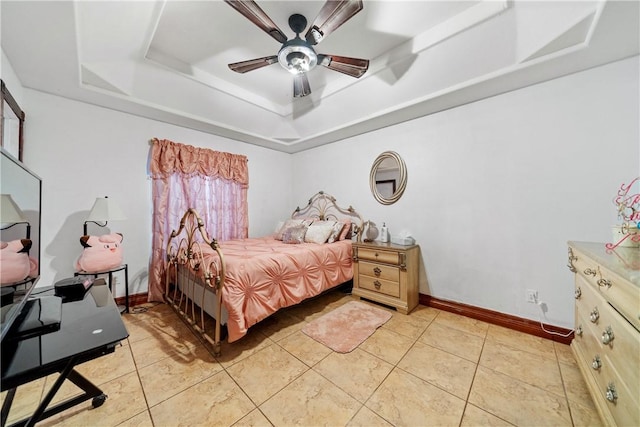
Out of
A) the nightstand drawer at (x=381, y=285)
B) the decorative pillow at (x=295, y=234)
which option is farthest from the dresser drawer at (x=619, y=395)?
the decorative pillow at (x=295, y=234)

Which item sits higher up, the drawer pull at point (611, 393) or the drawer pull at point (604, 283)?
the drawer pull at point (604, 283)

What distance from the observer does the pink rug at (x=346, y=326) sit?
203 cm

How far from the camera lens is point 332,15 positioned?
1524 millimetres

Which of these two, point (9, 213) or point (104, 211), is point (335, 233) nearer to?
point (104, 211)

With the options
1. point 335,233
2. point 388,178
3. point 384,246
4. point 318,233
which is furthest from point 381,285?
point 388,178

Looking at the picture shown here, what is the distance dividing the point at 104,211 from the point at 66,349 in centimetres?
195

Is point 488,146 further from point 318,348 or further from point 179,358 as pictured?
point 179,358

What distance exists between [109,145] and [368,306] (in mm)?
3532

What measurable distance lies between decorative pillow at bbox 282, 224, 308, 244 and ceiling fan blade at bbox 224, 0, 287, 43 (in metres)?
2.15

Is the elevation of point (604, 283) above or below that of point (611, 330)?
above

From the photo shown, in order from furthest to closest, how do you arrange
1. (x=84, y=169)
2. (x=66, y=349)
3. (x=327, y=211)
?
(x=327, y=211) → (x=84, y=169) → (x=66, y=349)

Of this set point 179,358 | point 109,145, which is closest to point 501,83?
point 179,358

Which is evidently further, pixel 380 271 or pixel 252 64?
pixel 380 271

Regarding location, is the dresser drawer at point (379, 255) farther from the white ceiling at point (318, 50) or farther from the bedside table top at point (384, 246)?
the white ceiling at point (318, 50)
